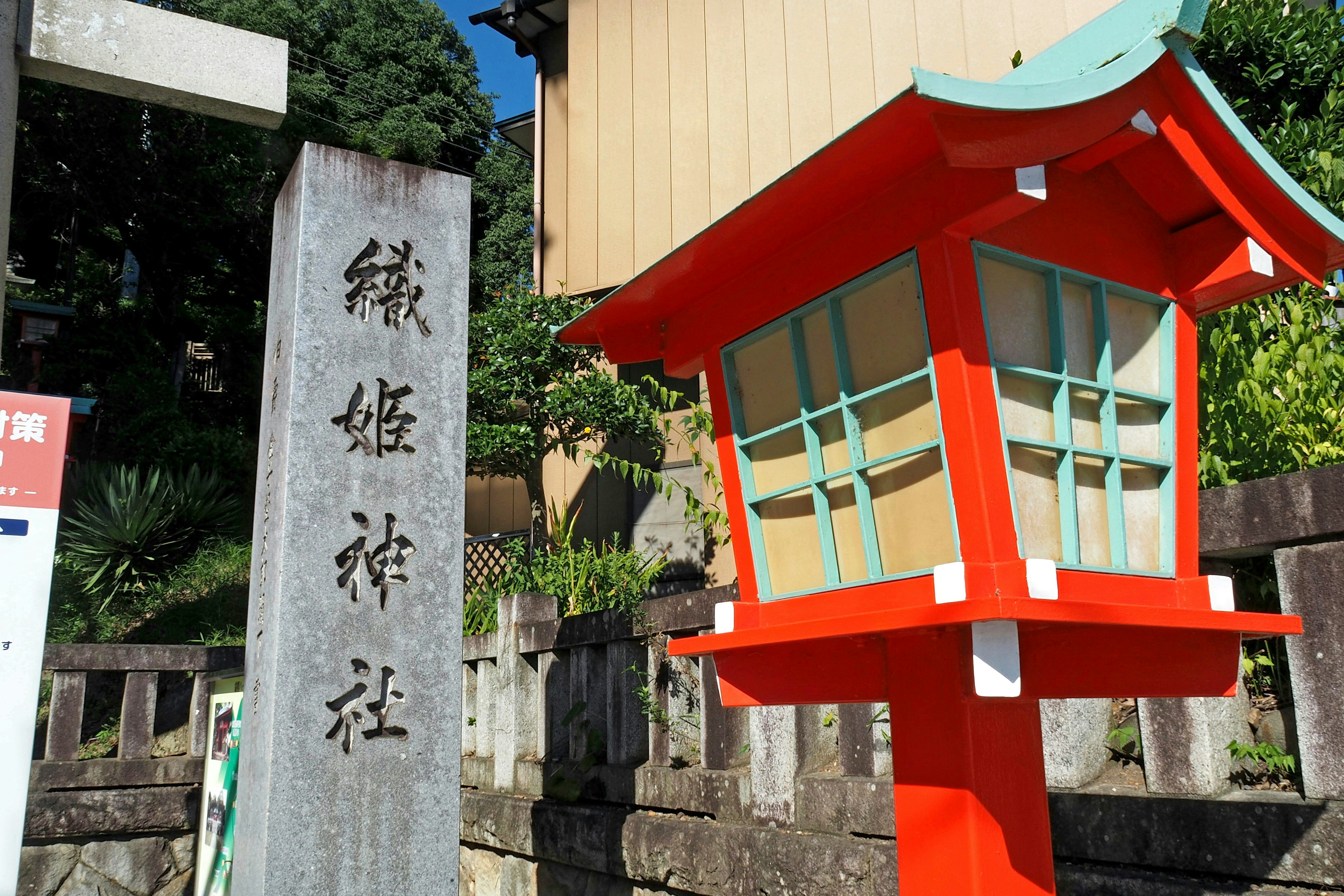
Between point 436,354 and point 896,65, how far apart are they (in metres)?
5.77

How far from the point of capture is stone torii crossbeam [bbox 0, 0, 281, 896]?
4793 millimetres

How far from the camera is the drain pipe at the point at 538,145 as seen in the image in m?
10.7

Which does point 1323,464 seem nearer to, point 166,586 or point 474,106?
point 166,586

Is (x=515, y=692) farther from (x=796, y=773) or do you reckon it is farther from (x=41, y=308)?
(x=41, y=308)

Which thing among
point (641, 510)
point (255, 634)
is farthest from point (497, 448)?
point (255, 634)

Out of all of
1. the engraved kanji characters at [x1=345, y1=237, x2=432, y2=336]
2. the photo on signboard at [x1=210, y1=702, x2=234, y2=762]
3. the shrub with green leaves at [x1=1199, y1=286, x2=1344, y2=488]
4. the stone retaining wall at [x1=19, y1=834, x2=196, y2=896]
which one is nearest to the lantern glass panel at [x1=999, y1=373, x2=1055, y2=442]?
the shrub with green leaves at [x1=1199, y1=286, x2=1344, y2=488]

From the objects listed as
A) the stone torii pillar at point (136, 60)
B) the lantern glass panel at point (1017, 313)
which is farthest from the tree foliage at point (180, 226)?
the lantern glass panel at point (1017, 313)

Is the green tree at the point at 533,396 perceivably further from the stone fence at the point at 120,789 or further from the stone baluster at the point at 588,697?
the stone baluster at the point at 588,697

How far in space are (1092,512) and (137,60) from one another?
486 cm

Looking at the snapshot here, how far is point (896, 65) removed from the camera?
847 centimetres

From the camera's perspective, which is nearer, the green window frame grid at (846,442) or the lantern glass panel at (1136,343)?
the green window frame grid at (846,442)

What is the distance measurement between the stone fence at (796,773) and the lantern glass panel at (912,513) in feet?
1.58

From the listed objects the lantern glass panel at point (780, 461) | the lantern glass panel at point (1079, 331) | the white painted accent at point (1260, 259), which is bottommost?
the lantern glass panel at point (780, 461)

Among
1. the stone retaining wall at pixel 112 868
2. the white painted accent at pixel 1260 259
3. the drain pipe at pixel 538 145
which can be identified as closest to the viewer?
the white painted accent at pixel 1260 259
